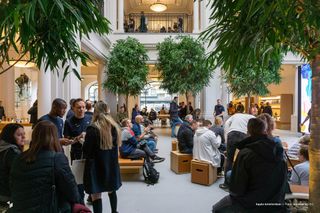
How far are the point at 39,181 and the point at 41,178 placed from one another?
24 mm

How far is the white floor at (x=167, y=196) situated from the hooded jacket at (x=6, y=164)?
1.91 m

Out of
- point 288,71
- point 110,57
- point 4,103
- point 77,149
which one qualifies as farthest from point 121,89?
point 288,71

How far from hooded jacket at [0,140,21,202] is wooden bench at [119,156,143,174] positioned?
Answer: 311 cm

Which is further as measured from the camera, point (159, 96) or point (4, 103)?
point (159, 96)

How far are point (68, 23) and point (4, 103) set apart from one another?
37.9 feet

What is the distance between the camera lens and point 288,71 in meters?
15.8

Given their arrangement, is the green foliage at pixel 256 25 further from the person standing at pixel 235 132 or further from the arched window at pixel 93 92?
the arched window at pixel 93 92

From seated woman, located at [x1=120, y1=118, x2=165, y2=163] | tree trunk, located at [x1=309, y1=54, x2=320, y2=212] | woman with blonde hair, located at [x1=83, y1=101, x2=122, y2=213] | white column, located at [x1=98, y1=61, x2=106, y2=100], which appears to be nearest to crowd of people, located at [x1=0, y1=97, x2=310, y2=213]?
woman with blonde hair, located at [x1=83, y1=101, x2=122, y2=213]

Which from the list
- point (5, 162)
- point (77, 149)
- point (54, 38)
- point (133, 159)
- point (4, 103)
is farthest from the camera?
point (4, 103)

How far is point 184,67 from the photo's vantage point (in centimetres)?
1159

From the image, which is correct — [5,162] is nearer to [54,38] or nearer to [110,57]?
[54,38]

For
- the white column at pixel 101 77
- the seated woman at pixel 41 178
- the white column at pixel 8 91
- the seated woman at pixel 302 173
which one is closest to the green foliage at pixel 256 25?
the seated woman at pixel 41 178

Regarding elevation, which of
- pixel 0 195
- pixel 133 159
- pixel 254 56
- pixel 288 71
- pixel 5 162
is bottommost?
pixel 133 159

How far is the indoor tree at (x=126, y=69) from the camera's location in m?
11.6
